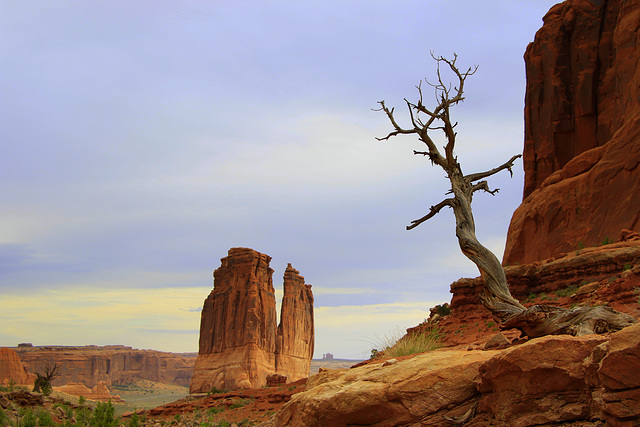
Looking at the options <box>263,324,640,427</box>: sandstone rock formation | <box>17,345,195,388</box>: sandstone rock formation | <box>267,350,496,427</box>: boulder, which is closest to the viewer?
<box>263,324,640,427</box>: sandstone rock formation

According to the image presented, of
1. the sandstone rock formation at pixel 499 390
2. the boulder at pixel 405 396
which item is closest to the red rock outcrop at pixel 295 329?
the boulder at pixel 405 396

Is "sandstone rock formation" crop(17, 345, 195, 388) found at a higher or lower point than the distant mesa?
lower

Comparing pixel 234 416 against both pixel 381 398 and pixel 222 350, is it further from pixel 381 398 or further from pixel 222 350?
pixel 222 350

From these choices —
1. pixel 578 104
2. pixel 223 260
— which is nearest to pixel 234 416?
pixel 578 104

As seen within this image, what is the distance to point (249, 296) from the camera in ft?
278

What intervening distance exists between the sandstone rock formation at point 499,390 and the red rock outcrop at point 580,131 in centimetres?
1642

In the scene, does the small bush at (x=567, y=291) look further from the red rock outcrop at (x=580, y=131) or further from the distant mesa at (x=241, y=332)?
the distant mesa at (x=241, y=332)

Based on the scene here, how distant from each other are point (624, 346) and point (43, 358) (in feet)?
429

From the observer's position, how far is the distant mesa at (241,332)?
262 ft

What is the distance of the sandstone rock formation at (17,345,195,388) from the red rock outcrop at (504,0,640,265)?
94.7 m

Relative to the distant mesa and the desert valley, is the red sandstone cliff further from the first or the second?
the desert valley

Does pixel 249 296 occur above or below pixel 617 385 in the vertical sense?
above

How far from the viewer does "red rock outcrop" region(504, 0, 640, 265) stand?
2117 cm

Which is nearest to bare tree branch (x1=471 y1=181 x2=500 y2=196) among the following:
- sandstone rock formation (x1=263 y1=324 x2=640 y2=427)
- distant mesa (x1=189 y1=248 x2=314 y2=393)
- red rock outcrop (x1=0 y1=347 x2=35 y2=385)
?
sandstone rock formation (x1=263 y1=324 x2=640 y2=427)
